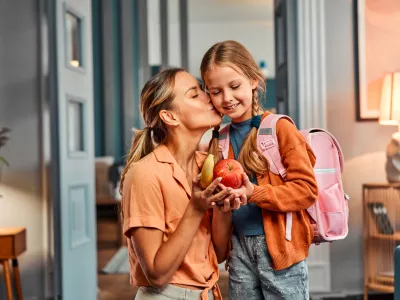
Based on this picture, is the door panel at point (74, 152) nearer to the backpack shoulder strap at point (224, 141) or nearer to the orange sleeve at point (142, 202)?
the backpack shoulder strap at point (224, 141)

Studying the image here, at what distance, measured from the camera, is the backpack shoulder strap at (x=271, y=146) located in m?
1.69

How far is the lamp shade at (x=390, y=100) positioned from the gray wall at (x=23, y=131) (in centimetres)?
215

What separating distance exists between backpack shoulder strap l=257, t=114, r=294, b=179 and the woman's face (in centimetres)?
26

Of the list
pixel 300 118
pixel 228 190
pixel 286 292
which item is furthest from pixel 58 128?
pixel 228 190

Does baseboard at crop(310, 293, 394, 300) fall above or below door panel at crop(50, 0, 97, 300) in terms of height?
below

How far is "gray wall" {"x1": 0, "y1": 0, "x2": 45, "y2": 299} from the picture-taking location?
3.79 metres

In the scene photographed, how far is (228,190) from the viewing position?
1.29 metres

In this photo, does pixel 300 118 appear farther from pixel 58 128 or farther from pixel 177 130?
pixel 177 130

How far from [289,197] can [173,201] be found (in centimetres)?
41

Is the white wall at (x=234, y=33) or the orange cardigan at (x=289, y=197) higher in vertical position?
the white wall at (x=234, y=33)

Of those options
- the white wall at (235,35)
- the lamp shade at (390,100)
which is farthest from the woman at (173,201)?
the white wall at (235,35)

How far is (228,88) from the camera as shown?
1.61 m

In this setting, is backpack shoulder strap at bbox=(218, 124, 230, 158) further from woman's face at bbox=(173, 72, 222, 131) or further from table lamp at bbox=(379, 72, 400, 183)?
table lamp at bbox=(379, 72, 400, 183)

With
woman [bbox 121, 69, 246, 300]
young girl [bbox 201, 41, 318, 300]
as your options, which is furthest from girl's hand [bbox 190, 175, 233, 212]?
young girl [bbox 201, 41, 318, 300]
